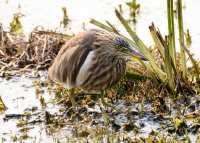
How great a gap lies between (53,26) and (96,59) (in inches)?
111

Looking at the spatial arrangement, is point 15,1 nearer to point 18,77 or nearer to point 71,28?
point 71,28

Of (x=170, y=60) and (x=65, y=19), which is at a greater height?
(x=65, y=19)

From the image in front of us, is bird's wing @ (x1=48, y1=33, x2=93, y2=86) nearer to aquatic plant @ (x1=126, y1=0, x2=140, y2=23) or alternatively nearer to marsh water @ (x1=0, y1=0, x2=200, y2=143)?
marsh water @ (x1=0, y1=0, x2=200, y2=143)

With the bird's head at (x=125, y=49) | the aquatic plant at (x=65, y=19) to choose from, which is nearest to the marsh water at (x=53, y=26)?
the aquatic plant at (x=65, y=19)

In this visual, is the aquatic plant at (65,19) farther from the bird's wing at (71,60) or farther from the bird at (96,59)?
the bird at (96,59)

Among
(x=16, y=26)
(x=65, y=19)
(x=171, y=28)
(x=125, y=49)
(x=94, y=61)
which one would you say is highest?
(x=65, y=19)

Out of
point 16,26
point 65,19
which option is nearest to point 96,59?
point 16,26

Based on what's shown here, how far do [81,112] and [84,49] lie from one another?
0.68m

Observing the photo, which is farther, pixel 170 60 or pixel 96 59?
pixel 170 60

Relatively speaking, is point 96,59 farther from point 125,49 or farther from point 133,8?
point 133,8

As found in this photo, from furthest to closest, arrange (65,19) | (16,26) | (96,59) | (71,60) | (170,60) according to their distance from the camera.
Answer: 1. (65,19)
2. (16,26)
3. (170,60)
4. (71,60)
5. (96,59)

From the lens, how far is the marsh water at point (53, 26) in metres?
5.96

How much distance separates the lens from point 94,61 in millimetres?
5934

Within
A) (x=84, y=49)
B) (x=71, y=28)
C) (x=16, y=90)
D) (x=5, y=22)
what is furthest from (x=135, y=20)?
(x=84, y=49)
